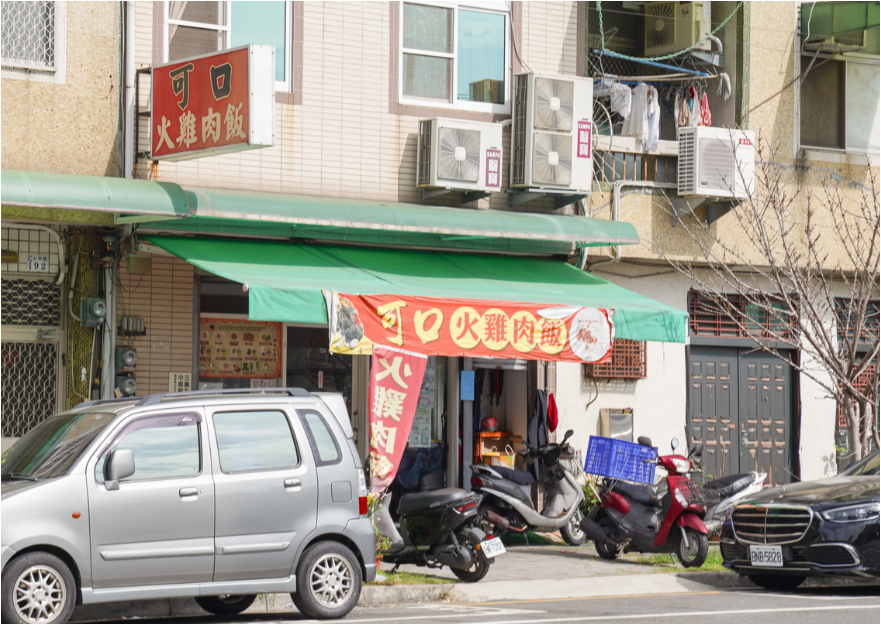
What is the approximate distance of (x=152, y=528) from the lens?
30.5 ft

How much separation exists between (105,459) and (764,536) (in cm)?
649

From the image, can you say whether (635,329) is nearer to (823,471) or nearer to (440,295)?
(440,295)

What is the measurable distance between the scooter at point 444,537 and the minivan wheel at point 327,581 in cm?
185

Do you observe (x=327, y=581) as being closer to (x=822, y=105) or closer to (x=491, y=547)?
(x=491, y=547)

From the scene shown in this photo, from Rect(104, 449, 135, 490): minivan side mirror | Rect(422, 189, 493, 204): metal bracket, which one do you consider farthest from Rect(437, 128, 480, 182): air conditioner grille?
Rect(104, 449, 135, 490): minivan side mirror

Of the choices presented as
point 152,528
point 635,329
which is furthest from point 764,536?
point 152,528

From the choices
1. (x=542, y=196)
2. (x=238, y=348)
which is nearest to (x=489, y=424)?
(x=542, y=196)

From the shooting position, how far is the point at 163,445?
31.5 feet

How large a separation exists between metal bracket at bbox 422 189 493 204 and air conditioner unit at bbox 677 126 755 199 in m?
2.97

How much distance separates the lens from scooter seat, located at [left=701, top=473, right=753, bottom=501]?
48.7 ft

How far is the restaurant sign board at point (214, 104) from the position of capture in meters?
12.1

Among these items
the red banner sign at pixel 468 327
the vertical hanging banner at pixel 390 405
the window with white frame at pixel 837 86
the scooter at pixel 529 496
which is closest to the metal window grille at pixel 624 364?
the scooter at pixel 529 496

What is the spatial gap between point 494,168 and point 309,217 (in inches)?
111

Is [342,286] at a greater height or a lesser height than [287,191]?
lesser
